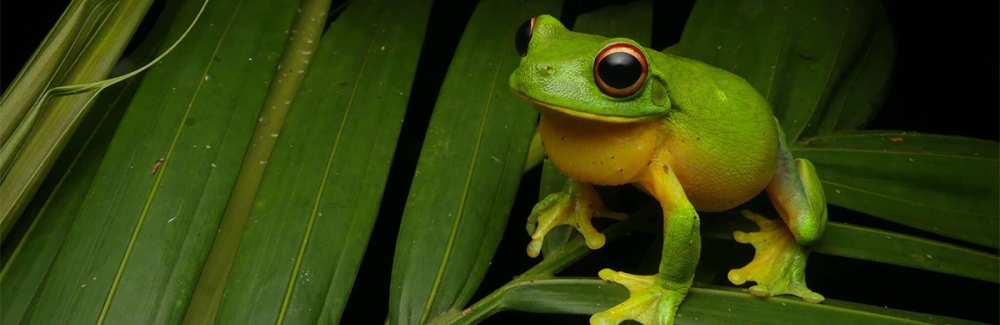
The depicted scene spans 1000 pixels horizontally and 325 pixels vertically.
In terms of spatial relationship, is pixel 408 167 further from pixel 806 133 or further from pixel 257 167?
pixel 806 133

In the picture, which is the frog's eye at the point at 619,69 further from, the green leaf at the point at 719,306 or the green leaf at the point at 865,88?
the green leaf at the point at 865,88

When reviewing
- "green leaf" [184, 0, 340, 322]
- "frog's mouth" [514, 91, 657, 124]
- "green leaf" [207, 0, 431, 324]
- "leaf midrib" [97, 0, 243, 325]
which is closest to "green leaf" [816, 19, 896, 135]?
"frog's mouth" [514, 91, 657, 124]

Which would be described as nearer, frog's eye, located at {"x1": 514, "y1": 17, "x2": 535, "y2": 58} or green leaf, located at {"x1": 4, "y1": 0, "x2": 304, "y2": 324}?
green leaf, located at {"x1": 4, "y1": 0, "x2": 304, "y2": 324}

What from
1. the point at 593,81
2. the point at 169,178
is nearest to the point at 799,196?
the point at 593,81

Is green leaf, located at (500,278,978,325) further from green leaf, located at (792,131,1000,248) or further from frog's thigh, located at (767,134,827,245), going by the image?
green leaf, located at (792,131,1000,248)

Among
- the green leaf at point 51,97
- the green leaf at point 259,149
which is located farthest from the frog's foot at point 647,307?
Answer: the green leaf at point 51,97

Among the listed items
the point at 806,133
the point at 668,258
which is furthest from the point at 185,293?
the point at 806,133
